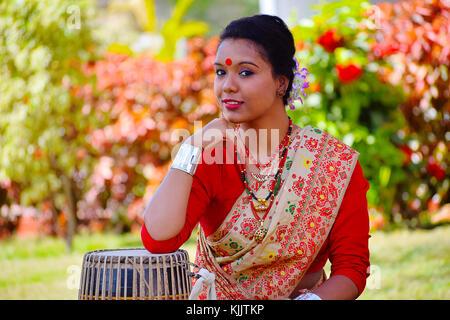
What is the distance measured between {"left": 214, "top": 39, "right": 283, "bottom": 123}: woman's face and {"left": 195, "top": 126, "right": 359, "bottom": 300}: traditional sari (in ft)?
1.10

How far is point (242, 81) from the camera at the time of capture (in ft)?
9.07

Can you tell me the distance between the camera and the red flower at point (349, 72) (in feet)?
21.4

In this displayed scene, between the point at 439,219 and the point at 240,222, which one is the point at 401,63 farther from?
the point at 240,222

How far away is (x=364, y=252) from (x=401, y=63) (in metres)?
4.79

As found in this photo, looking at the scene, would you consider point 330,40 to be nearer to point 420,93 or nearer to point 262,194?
point 420,93

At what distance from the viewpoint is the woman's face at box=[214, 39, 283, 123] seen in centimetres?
276

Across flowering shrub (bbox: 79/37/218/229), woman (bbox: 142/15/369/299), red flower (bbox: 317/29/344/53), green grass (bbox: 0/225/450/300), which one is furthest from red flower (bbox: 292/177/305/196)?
flowering shrub (bbox: 79/37/218/229)

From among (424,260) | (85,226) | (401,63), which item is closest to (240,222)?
(424,260)

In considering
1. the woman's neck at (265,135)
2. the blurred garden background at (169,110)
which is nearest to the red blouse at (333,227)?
the woman's neck at (265,135)

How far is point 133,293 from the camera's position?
246 centimetres

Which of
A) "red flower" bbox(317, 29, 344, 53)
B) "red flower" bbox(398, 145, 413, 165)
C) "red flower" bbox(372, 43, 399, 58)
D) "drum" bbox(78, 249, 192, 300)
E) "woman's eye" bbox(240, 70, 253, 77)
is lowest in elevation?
"red flower" bbox(398, 145, 413, 165)

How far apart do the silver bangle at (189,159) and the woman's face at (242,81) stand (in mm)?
225

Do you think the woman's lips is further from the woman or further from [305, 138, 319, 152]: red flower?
[305, 138, 319, 152]: red flower

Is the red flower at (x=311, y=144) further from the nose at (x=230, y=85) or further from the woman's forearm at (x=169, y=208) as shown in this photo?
the woman's forearm at (x=169, y=208)
